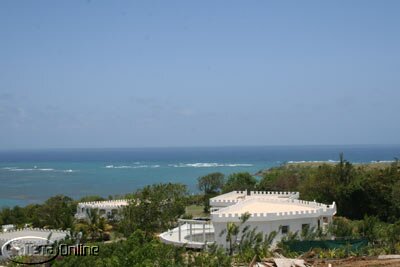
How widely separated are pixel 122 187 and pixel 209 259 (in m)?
79.3

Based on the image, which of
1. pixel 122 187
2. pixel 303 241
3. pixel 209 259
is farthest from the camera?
pixel 122 187

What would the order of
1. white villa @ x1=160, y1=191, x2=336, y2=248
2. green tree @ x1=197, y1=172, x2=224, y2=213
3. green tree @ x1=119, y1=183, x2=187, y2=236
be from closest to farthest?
white villa @ x1=160, y1=191, x2=336, y2=248, green tree @ x1=119, y1=183, x2=187, y2=236, green tree @ x1=197, y1=172, x2=224, y2=213

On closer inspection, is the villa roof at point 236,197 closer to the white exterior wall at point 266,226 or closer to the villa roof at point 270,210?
the villa roof at point 270,210

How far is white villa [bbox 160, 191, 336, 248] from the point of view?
26.1m

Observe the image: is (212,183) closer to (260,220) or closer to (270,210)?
(270,210)

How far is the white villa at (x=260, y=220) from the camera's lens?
26.1 m

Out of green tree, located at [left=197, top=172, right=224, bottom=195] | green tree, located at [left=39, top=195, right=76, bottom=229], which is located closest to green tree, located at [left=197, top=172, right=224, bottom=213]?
green tree, located at [left=197, top=172, right=224, bottom=195]

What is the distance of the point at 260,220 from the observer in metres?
26.2

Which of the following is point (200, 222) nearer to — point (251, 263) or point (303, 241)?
point (303, 241)

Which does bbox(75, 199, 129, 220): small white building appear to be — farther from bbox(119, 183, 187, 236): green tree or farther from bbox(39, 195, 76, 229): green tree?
bbox(119, 183, 187, 236): green tree

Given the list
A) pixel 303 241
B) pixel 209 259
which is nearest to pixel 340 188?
pixel 303 241

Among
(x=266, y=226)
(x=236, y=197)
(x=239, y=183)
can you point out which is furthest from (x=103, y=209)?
(x=266, y=226)

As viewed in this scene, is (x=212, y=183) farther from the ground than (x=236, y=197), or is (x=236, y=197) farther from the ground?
(x=236, y=197)

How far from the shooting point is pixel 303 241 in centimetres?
2186
